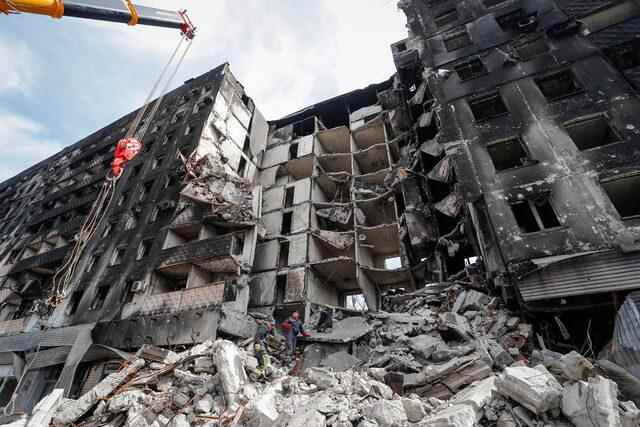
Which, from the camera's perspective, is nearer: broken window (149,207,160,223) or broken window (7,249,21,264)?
broken window (149,207,160,223)

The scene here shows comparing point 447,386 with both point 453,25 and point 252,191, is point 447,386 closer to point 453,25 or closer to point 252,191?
point 252,191

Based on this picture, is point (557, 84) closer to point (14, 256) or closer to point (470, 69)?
point (470, 69)

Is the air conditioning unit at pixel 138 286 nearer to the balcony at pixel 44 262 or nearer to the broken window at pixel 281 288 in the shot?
the broken window at pixel 281 288

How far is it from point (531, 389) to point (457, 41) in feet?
70.0

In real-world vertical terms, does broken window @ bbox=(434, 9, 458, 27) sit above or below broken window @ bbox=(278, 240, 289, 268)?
above

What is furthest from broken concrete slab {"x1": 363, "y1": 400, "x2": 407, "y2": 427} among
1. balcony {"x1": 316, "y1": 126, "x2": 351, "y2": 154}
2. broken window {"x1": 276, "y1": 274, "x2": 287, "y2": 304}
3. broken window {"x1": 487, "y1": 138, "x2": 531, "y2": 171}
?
balcony {"x1": 316, "y1": 126, "x2": 351, "y2": 154}

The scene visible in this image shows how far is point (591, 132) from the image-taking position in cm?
1265

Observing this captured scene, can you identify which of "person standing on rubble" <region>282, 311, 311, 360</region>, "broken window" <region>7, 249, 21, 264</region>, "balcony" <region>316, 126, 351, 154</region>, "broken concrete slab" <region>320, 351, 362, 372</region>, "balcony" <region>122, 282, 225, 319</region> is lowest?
"broken concrete slab" <region>320, 351, 362, 372</region>

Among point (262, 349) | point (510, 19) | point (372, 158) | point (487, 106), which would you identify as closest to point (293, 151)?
point (372, 158)

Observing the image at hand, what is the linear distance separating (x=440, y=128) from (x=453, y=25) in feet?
32.4

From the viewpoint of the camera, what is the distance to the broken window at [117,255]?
19.0m

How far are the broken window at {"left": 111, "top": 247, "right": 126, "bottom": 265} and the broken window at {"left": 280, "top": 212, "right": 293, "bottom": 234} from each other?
1082cm

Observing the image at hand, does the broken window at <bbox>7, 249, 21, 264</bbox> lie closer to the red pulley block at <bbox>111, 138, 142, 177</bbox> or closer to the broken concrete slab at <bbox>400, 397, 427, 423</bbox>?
the red pulley block at <bbox>111, 138, 142, 177</bbox>

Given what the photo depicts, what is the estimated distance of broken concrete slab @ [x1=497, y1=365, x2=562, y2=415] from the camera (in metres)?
3.95
